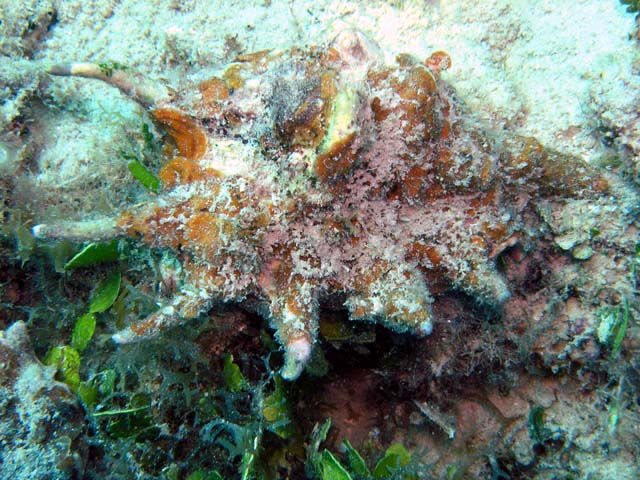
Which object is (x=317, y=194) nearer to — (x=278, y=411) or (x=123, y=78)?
(x=123, y=78)

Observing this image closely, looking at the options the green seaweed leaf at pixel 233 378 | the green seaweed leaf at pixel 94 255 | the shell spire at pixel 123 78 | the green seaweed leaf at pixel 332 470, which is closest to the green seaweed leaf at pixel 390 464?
the green seaweed leaf at pixel 332 470

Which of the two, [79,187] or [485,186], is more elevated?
[485,186]

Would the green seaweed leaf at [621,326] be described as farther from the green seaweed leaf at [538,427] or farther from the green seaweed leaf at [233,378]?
the green seaweed leaf at [233,378]

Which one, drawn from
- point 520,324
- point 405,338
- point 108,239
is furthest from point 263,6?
point 520,324

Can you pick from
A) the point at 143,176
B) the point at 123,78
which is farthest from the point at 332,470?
the point at 123,78

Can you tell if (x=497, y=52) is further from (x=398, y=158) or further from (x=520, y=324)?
(x=520, y=324)

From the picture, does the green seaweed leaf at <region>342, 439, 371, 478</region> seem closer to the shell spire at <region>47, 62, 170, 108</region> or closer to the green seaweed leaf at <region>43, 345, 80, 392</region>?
the green seaweed leaf at <region>43, 345, 80, 392</region>
